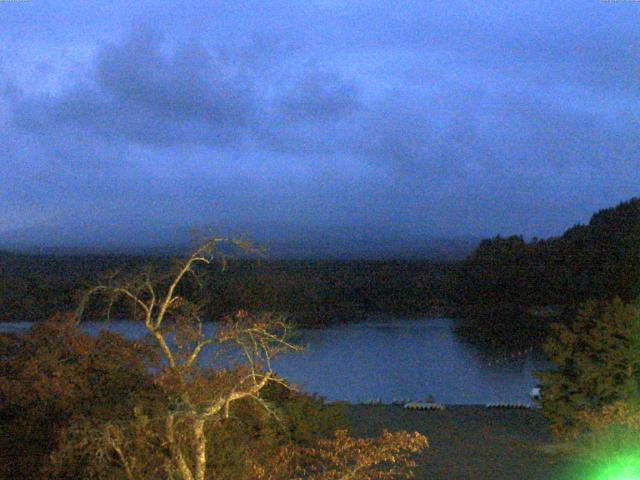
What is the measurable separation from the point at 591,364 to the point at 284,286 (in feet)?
49.2

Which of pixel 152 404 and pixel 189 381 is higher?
pixel 189 381

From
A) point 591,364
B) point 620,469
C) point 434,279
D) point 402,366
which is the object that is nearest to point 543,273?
point 434,279

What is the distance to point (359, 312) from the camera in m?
29.9

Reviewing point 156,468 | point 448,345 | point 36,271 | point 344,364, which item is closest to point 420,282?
point 448,345

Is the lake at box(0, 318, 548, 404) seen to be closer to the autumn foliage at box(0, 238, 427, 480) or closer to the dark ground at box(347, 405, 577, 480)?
the dark ground at box(347, 405, 577, 480)

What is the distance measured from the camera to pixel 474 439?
12.9 meters

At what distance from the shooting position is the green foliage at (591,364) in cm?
1180

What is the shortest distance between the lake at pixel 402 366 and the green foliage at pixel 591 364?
16.5 feet

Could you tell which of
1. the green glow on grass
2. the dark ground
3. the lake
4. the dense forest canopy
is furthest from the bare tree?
the dense forest canopy

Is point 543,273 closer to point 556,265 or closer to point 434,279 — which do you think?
point 556,265

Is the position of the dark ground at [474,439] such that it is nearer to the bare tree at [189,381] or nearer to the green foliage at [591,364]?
the green foliage at [591,364]

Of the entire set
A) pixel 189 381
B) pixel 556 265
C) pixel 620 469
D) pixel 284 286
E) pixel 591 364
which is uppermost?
pixel 556 265

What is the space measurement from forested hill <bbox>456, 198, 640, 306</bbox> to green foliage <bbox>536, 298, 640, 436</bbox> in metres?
17.9

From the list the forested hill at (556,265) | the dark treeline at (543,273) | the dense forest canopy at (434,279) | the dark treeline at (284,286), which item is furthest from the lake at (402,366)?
the forested hill at (556,265)
